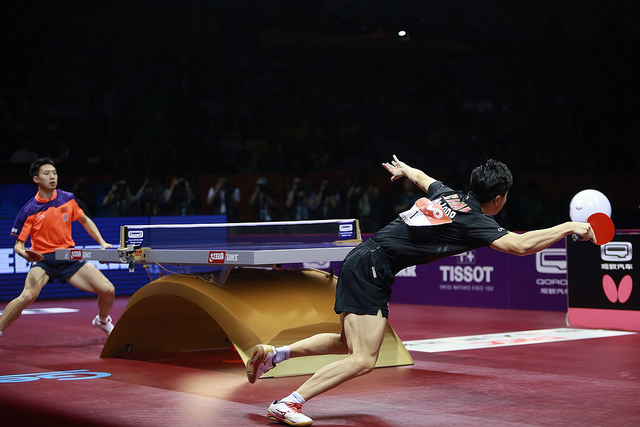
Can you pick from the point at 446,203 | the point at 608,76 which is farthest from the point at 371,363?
the point at 608,76

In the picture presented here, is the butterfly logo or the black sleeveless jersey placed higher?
the black sleeveless jersey

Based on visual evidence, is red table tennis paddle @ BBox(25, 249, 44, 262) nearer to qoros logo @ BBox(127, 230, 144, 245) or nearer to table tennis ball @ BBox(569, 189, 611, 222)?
qoros logo @ BBox(127, 230, 144, 245)

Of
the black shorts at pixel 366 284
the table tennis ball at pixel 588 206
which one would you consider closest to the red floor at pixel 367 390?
the black shorts at pixel 366 284

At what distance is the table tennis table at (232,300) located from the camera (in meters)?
7.26

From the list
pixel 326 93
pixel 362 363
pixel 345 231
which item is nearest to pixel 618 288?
pixel 345 231

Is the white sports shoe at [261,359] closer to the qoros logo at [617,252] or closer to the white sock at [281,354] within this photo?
the white sock at [281,354]

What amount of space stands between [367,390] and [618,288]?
5.02 m

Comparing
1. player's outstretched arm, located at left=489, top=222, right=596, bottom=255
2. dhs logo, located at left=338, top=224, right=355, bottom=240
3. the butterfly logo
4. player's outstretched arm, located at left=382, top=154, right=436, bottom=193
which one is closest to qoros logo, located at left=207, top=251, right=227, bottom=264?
dhs logo, located at left=338, top=224, right=355, bottom=240

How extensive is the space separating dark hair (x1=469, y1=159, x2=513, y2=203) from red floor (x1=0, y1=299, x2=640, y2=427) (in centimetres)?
142

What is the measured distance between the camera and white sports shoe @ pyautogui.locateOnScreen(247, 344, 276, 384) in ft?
19.2

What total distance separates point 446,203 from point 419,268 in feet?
30.0

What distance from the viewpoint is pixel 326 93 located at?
23.7 m

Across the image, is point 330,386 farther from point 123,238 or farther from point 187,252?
point 123,238

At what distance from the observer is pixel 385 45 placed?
2431cm
